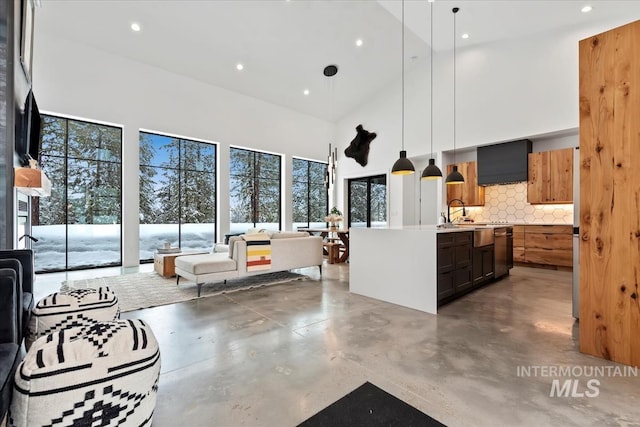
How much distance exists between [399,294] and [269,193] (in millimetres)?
5731

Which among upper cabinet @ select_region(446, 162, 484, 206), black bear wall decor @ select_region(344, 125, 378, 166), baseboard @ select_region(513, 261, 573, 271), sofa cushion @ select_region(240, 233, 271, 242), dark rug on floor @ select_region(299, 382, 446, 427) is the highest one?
black bear wall decor @ select_region(344, 125, 378, 166)

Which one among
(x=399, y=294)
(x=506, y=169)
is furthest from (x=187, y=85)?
(x=506, y=169)

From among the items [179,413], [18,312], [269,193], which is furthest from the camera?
[269,193]

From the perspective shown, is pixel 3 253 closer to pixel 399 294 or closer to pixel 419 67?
pixel 399 294

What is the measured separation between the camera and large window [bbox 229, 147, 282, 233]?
786cm

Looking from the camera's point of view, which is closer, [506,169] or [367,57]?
[506,169]

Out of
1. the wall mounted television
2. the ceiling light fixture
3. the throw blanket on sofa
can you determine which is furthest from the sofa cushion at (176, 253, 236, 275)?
the ceiling light fixture

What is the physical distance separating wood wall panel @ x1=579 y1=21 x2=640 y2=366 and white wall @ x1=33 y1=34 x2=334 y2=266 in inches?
267

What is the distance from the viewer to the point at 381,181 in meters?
9.12

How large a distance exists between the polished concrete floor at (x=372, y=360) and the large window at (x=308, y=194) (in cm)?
554

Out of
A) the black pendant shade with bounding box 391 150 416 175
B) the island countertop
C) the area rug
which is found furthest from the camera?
the black pendant shade with bounding box 391 150 416 175

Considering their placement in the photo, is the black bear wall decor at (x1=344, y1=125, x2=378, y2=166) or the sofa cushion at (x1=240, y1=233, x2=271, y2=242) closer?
the sofa cushion at (x1=240, y1=233, x2=271, y2=242)

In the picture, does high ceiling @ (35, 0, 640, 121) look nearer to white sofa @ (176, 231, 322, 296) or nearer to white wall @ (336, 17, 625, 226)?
white wall @ (336, 17, 625, 226)

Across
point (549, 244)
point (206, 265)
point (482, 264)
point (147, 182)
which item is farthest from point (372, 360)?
point (147, 182)
